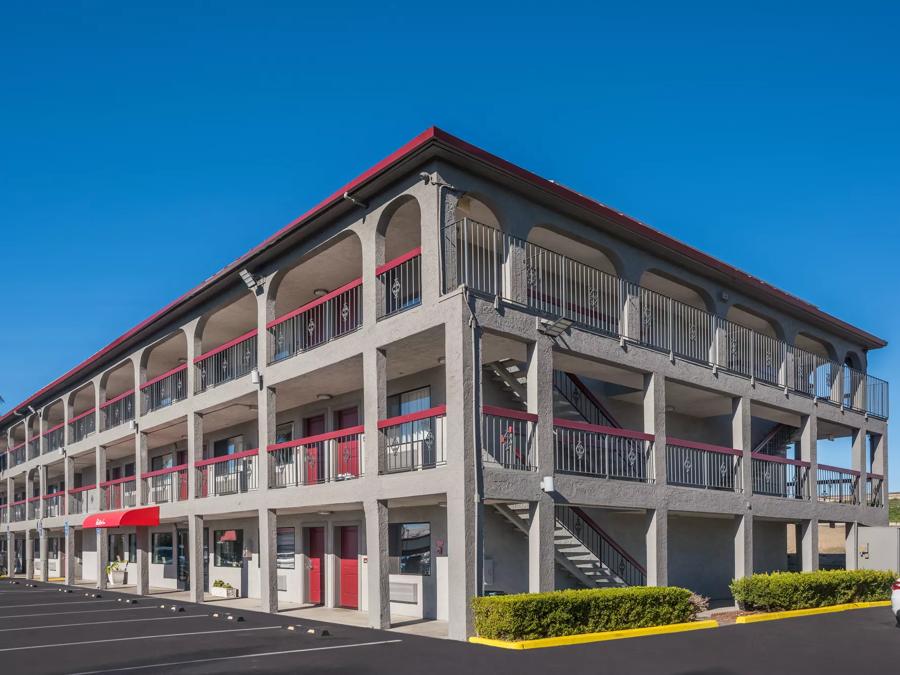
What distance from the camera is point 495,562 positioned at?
19.7 metres

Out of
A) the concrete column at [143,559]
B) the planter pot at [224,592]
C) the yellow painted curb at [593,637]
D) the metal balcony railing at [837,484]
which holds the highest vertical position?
the metal balcony railing at [837,484]

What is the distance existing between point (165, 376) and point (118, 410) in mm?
5839

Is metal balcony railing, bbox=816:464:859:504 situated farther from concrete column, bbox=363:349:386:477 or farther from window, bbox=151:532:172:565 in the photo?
window, bbox=151:532:172:565

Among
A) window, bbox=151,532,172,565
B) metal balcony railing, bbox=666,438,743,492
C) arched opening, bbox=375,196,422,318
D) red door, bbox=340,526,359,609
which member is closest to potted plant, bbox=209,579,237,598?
red door, bbox=340,526,359,609

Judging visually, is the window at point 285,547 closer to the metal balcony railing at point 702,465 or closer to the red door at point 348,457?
the red door at point 348,457

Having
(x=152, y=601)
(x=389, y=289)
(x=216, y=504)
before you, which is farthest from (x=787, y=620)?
(x=152, y=601)

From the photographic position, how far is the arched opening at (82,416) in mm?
35469

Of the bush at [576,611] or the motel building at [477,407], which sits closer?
the bush at [576,611]

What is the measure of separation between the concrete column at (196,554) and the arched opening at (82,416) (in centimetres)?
1104

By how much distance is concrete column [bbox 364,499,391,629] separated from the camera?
17.4m

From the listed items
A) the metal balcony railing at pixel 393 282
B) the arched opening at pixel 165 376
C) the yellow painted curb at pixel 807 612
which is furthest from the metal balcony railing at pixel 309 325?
the yellow painted curb at pixel 807 612

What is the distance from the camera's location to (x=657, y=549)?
19562 mm

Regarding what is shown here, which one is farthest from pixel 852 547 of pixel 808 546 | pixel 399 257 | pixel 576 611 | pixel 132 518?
pixel 132 518

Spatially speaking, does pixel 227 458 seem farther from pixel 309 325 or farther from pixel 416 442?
pixel 416 442
